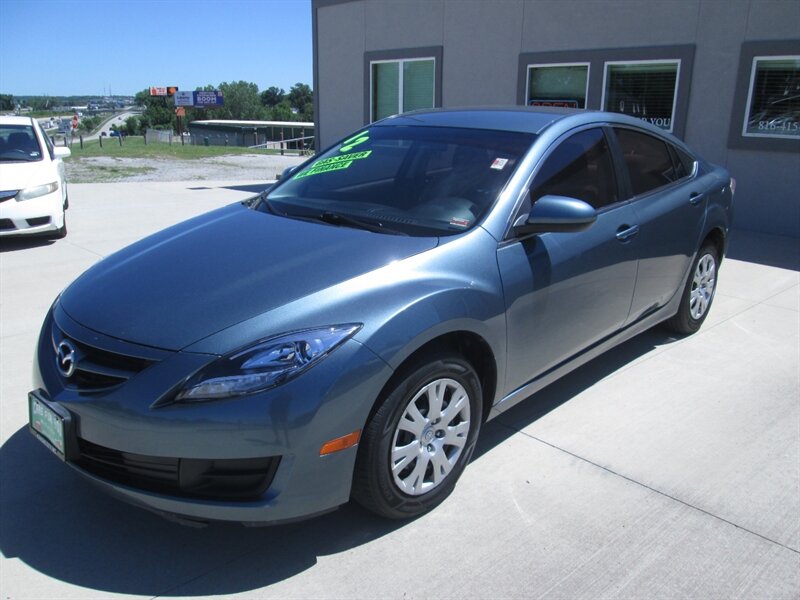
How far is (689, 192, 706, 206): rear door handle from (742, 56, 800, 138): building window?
196 inches

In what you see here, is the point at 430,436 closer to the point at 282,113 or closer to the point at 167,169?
the point at 167,169

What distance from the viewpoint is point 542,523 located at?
115 inches

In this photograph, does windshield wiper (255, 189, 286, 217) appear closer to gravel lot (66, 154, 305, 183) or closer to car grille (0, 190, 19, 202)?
car grille (0, 190, 19, 202)

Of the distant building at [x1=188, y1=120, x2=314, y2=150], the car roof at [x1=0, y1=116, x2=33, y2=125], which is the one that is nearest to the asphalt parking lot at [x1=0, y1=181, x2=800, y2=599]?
the car roof at [x1=0, y1=116, x2=33, y2=125]

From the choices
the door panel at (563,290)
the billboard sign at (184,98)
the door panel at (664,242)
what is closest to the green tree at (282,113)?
the billboard sign at (184,98)

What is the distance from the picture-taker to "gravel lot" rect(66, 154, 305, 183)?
15539 millimetres

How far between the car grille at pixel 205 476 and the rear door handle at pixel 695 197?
11.6 feet

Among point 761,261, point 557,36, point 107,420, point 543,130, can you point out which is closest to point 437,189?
point 543,130

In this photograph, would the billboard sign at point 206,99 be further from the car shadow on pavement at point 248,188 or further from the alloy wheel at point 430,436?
the alloy wheel at point 430,436

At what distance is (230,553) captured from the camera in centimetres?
270

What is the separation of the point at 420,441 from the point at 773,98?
8226mm

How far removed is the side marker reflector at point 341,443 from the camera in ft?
7.98

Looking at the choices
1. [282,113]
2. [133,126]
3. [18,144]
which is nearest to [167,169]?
[18,144]

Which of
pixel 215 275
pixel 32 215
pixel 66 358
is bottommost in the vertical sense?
pixel 32 215
